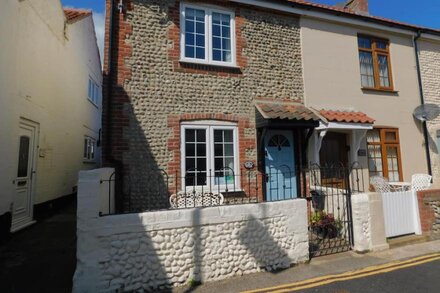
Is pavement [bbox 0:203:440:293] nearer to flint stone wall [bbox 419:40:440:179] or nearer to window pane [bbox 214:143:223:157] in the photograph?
window pane [bbox 214:143:223:157]

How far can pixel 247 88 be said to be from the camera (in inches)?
299

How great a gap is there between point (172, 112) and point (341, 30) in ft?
20.4

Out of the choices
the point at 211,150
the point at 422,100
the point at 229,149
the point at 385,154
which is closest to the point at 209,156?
the point at 211,150

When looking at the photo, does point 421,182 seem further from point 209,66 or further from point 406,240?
point 209,66

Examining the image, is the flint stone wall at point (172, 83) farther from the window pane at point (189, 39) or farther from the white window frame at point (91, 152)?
the white window frame at point (91, 152)

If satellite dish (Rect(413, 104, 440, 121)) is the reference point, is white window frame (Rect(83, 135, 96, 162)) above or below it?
below

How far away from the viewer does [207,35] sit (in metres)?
7.31

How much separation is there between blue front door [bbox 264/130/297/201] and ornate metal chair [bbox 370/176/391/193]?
2768mm

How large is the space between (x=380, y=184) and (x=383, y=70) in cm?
401

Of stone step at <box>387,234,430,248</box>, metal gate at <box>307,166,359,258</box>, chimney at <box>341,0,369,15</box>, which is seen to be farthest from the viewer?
chimney at <box>341,0,369,15</box>

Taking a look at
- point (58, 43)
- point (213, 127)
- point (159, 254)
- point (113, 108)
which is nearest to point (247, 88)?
point (213, 127)

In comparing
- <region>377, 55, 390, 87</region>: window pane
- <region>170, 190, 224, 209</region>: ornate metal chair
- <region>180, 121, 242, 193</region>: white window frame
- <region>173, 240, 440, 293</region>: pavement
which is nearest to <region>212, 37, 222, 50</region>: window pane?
<region>180, 121, 242, 193</region>: white window frame

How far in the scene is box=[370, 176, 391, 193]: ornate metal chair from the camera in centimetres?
848

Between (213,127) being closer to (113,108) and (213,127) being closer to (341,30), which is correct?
(113,108)
